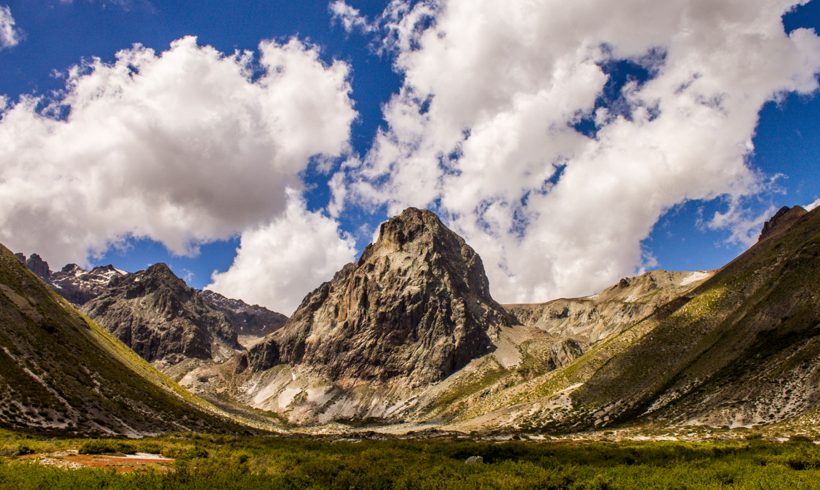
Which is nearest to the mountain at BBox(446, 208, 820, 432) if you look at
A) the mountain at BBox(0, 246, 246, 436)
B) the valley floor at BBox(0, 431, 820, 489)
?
the valley floor at BBox(0, 431, 820, 489)

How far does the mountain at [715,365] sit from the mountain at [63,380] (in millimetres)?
97863

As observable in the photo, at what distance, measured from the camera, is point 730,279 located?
146 m

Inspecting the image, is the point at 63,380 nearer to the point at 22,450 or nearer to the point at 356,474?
the point at 22,450

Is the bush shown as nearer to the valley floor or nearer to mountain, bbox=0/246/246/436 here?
the valley floor

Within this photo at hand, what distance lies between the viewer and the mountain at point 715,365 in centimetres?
8194

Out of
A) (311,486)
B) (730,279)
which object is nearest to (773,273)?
(730,279)

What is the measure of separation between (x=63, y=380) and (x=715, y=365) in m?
133

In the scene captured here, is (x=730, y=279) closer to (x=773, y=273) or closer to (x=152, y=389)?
(x=773, y=273)

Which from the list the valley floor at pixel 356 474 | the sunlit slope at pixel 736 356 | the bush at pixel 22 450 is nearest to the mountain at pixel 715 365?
the sunlit slope at pixel 736 356

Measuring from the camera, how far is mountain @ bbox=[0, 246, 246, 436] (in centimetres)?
5951

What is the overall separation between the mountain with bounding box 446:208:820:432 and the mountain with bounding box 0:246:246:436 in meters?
97.9

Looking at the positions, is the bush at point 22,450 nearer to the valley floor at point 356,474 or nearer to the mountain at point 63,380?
the valley floor at point 356,474

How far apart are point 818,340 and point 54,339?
468 ft

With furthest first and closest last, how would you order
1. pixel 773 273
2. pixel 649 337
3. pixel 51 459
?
pixel 649 337
pixel 773 273
pixel 51 459
